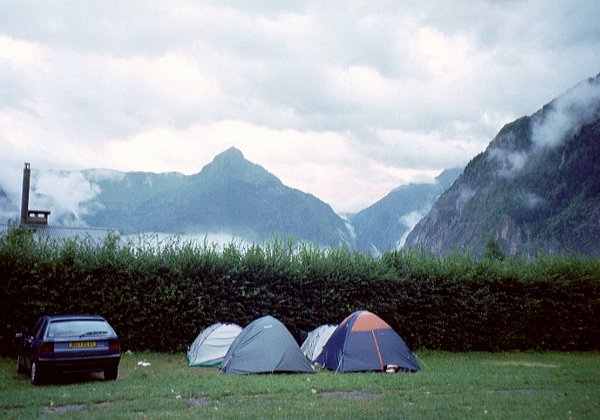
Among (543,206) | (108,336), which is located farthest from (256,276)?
(543,206)

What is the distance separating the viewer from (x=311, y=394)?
39.2 ft

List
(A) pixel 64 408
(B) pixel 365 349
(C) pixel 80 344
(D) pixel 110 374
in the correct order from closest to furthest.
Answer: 1. (A) pixel 64 408
2. (C) pixel 80 344
3. (D) pixel 110 374
4. (B) pixel 365 349

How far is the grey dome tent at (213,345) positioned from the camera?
58.1 ft

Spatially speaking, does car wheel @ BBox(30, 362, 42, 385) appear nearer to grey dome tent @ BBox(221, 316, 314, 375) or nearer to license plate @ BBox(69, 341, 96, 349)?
license plate @ BBox(69, 341, 96, 349)

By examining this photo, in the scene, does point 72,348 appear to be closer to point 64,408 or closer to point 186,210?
point 64,408

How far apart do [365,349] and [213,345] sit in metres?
5.01

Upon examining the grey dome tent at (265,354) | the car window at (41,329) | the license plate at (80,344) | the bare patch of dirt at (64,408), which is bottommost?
the bare patch of dirt at (64,408)

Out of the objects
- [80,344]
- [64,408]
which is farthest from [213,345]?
[64,408]

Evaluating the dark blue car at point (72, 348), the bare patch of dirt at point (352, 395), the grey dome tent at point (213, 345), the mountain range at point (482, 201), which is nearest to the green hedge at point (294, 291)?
the grey dome tent at point (213, 345)

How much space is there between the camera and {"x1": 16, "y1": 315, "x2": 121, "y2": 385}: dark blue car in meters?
13.1

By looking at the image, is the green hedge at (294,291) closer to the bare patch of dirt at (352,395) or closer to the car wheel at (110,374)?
the car wheel at (110,374)

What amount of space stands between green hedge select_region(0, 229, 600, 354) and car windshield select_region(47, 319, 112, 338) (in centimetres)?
548

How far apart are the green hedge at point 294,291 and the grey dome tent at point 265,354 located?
4.49m

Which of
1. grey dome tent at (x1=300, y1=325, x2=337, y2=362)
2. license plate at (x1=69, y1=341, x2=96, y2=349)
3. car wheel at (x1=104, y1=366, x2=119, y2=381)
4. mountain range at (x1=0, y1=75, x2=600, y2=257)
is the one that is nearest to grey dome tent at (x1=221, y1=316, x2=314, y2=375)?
grey dome tent at (x1=300, y1=325, x2=337, y2=362)
